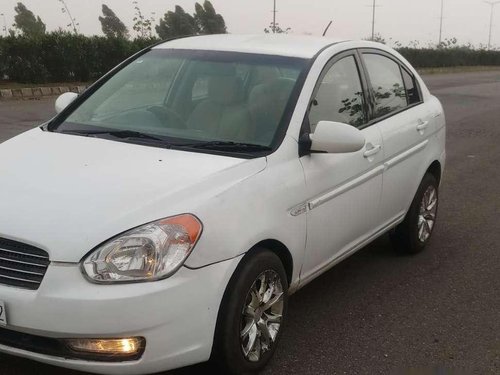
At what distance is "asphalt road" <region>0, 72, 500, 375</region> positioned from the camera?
351 centimetres

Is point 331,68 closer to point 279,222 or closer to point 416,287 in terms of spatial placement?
point 279,222

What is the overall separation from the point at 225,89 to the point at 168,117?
0.39m

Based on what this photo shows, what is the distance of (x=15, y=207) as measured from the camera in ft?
9.50

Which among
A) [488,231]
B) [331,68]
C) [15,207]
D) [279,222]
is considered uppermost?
[331,68]

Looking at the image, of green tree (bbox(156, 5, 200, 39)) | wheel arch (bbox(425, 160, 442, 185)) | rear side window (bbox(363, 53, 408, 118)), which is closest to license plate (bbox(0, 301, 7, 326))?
rear side window (bbox(363, 53, 408, 118))

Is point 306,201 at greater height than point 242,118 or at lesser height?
lesser

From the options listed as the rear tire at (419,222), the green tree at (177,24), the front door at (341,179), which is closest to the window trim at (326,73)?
the front door at (341,179)

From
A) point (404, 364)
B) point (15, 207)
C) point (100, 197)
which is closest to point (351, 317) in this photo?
point (404, 364)

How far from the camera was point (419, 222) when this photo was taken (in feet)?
17.3

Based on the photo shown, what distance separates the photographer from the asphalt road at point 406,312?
11.5ft

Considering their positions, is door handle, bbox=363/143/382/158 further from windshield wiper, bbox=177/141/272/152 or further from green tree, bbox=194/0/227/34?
green tree, bbox=194/0/227/34

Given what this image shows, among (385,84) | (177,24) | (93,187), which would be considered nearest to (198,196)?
(93,187)

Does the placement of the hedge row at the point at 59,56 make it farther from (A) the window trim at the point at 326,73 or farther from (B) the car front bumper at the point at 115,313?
(B) the car front bumper at the point at 115,313

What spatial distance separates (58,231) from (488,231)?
4.41m
